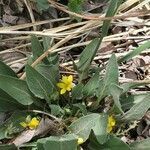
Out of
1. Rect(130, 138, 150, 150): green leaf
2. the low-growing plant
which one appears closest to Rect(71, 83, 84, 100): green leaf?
the low-growing plant

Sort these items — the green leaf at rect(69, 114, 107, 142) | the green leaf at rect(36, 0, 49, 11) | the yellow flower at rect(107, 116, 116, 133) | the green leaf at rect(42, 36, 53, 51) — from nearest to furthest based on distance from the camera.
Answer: the green leaf at rect(69, 114, 107, 142) → the yellow flower at rect(107, 116, 116, 133) → the green leaf at rect(42, 36, 53, 51) → the green leaf at rect(36, 0, 49, 11)

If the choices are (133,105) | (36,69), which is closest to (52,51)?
(36,69)

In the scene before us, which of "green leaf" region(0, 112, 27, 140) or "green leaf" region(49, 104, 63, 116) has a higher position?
"green leaf" region(49, 104, 63, 116)

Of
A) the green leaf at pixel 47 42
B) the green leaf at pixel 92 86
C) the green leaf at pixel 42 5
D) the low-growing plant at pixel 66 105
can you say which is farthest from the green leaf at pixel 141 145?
the green leaf at pixel 42 5

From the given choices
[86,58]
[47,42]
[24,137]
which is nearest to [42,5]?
[47,42]

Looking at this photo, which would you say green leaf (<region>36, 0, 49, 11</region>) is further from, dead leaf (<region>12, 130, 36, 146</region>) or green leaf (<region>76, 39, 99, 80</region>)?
dead leaf (<region>12, 130, 36, 146</region>)

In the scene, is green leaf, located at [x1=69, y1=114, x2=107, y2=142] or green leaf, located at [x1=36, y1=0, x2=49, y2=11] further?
green leaf, located at [x1=36, y1=0, x2=49, y2=11]
